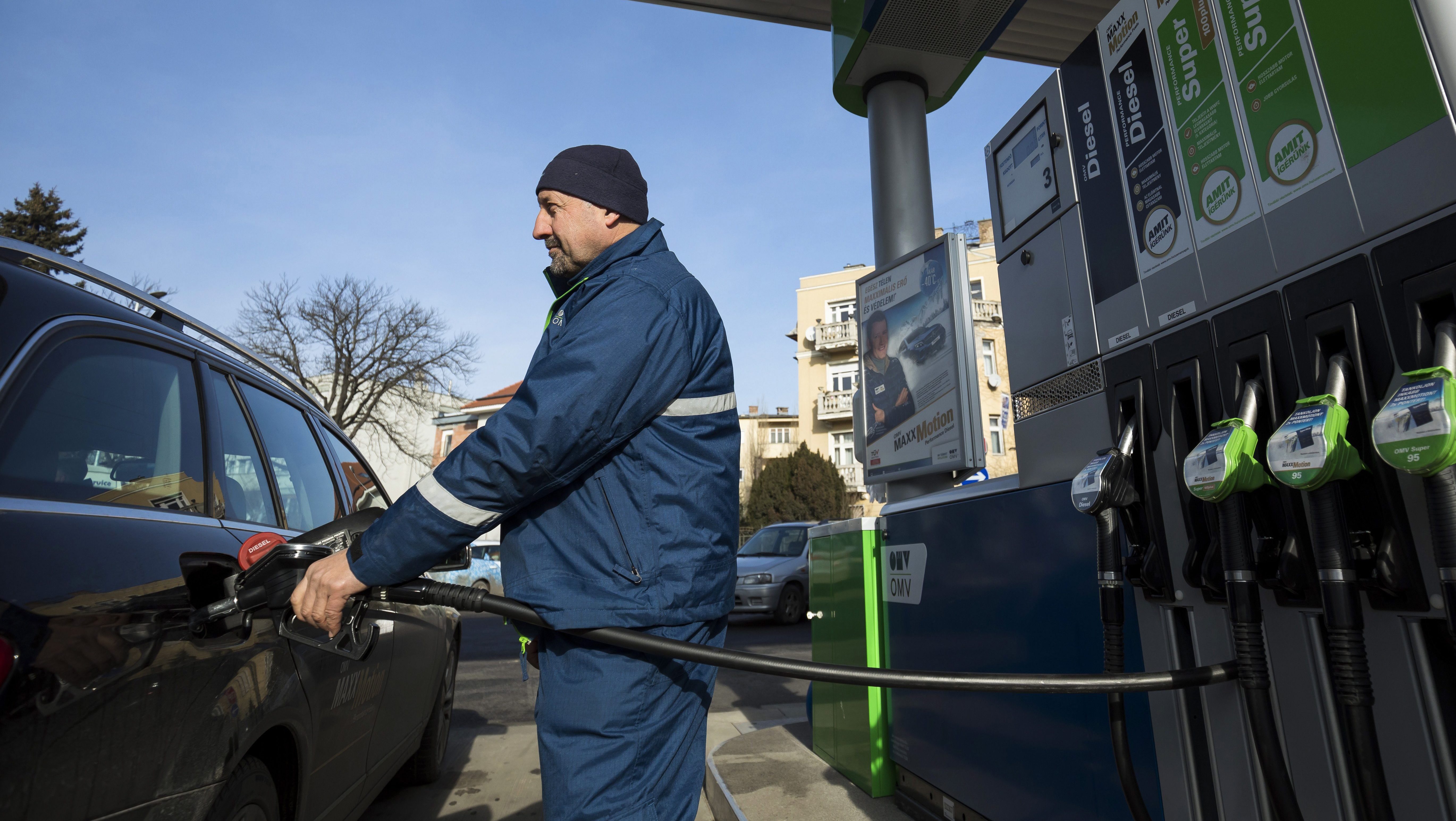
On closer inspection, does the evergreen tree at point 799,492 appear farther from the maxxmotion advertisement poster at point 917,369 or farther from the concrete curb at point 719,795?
the concrete curb at point 719,795

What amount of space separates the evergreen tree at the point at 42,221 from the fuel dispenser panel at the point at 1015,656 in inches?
1363

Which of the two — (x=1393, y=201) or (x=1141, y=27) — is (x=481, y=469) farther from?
(x=1141, y=27)

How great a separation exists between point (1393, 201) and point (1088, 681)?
1044mm

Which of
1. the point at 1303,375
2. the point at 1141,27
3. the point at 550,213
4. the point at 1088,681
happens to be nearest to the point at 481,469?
the point at 550,213

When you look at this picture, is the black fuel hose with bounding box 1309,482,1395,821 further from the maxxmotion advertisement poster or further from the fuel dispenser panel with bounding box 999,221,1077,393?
the maxxmotion advertisement poster

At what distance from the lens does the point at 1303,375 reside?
1604mm

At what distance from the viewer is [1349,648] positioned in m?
1.43

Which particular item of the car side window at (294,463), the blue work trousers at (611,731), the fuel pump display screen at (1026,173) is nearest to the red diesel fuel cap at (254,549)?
the blue work trousers at (611,731)

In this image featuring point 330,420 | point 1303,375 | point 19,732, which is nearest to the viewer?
point 19,732

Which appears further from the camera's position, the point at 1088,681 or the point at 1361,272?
the point at 1088,681

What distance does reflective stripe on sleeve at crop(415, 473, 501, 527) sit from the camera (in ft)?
5.29

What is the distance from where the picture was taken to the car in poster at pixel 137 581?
137 cm

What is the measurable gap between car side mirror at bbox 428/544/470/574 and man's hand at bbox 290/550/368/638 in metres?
0.16

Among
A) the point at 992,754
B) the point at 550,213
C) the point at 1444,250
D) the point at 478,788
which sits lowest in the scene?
the point at 478,788
